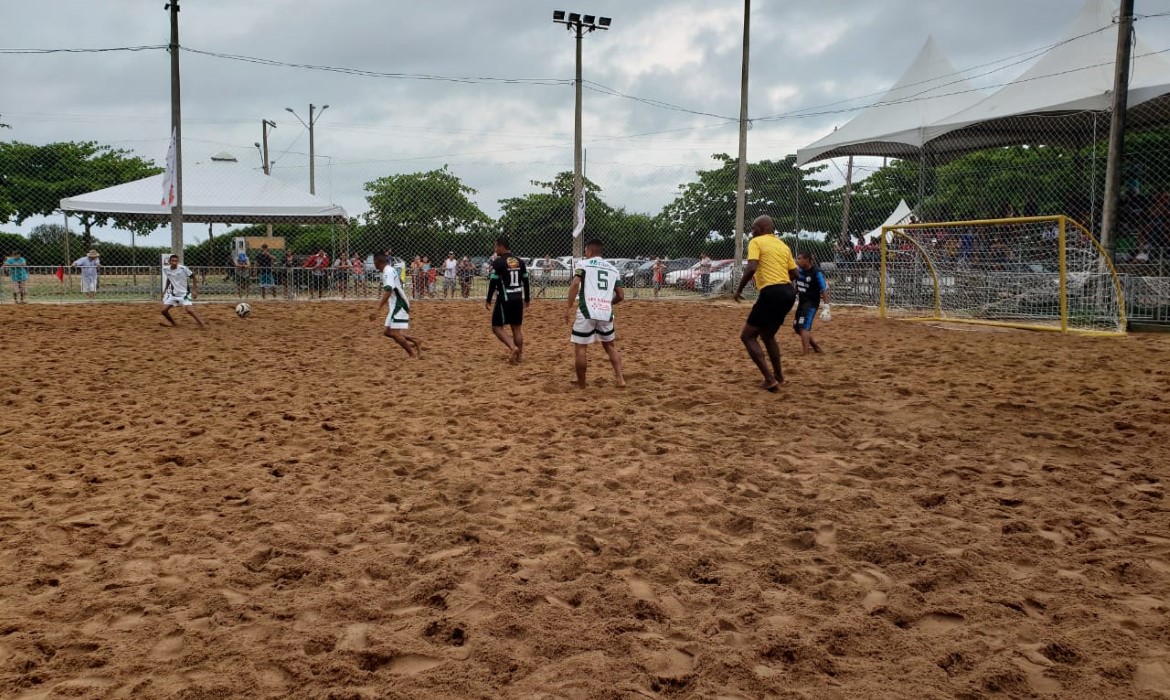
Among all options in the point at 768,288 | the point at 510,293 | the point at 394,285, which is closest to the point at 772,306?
the point at 768,288

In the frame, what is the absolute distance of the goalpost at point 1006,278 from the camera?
13.8m

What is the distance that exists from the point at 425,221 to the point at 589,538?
88.1 ft

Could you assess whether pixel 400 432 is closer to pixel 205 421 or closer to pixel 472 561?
pixel 205 421

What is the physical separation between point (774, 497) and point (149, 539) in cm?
341

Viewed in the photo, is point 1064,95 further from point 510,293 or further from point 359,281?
point 359,281

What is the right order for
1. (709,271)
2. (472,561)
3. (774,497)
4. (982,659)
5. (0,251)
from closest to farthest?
(982,659) → (472,561) → (774,497) → (709,271) → (0,251)

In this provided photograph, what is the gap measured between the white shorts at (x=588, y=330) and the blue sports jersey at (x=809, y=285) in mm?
3228

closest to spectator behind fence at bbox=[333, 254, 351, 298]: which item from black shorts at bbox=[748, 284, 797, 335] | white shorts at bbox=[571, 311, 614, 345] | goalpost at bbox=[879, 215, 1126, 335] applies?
goalpost at bbox=[879, 215, 1126, 335]

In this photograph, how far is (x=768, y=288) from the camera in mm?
8008

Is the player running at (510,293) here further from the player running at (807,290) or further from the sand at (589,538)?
the player running at (807,290)

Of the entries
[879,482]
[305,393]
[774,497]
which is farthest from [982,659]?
[305,393]

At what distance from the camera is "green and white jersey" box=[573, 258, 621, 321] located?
8.32m

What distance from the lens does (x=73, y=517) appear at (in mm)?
4535

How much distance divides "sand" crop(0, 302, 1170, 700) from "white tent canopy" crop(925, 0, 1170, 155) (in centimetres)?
1022
